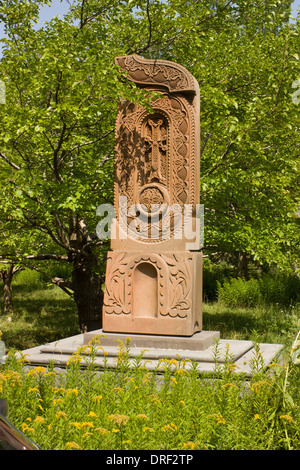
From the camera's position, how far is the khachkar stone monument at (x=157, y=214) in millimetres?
6926

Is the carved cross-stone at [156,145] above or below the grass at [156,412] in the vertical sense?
above

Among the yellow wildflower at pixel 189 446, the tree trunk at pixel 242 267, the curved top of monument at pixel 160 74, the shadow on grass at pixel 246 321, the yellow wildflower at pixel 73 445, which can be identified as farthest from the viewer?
the tree trunk at pixel 242 267

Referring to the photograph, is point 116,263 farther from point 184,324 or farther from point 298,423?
point 298,423

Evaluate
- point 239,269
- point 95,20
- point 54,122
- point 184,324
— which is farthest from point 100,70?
point 239,269

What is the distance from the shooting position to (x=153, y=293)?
7.05m

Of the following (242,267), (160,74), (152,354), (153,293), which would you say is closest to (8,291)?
(242,267)

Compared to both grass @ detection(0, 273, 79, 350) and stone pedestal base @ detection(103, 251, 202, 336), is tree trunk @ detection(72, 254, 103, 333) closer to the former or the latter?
grass @ detection(0, 273, 79, 350)

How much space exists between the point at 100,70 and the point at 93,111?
3.58ft

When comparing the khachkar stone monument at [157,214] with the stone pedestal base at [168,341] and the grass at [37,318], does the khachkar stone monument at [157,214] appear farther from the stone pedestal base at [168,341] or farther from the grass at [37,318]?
the grass at [37,318]

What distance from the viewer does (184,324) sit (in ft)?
22.2

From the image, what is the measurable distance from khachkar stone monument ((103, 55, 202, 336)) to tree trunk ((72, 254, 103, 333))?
4016 mm

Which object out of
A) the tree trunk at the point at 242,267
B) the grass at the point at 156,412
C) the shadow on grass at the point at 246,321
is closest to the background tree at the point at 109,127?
the shadow on grass at the point at 246,321

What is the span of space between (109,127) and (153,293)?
12.4 ft

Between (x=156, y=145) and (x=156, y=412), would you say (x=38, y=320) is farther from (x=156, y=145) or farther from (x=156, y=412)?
(x=156, y=412)
